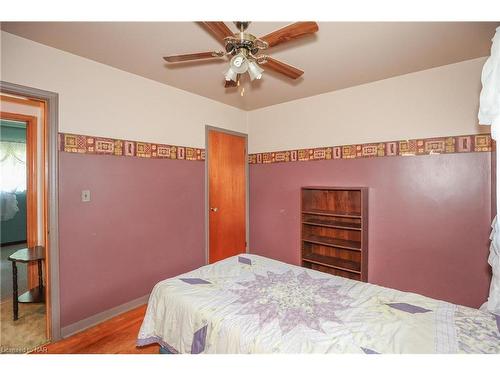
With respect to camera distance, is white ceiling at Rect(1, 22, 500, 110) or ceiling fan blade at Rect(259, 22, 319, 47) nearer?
ceiling fan blade at Rect(259, 22, 319, 47)

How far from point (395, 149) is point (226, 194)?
227 centimetres

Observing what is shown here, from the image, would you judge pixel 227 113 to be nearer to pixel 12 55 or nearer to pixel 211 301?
pixel 12 55

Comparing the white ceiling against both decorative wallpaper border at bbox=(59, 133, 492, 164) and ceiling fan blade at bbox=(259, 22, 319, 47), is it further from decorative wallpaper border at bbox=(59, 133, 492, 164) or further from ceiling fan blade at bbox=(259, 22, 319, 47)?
decorative wallpaper border at bbox=(59, 133, 492, 164)

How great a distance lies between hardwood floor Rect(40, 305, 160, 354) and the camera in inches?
77.9

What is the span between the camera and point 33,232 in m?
3.07

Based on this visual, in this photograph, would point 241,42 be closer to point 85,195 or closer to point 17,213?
point 85,195

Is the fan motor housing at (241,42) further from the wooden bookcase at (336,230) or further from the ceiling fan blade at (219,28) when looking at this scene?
the wooden bookcase at (336,230)

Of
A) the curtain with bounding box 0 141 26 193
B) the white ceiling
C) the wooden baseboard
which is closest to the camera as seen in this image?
the white ceiling

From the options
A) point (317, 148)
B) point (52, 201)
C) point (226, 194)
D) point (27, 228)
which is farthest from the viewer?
point (226, 194)

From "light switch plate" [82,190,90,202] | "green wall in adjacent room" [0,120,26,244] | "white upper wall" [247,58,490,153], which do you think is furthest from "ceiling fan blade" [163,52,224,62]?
"green wall in adjacent room" [0,120,26,244]

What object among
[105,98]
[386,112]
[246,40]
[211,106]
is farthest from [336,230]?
[105,98]

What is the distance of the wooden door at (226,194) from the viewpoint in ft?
11.5

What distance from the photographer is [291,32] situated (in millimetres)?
1378

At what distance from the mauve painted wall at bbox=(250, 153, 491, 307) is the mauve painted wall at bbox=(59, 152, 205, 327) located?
1.85m
